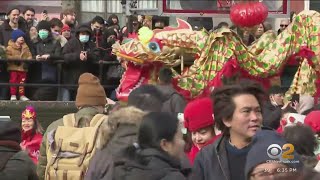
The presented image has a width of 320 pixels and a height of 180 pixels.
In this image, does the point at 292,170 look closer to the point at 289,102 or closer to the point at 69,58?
the point at 289,102

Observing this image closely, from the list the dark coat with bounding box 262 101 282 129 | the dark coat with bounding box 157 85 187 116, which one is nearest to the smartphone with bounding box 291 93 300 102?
the dark coat with bounding box 157 85 187 116

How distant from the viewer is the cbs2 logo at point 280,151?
476 cm

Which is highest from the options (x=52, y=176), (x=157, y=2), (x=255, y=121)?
(x=157, y=2)

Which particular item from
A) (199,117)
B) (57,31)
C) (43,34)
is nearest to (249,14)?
(43,34)

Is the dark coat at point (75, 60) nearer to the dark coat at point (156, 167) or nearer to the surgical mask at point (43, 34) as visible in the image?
the surgical mask at point (43, 34)

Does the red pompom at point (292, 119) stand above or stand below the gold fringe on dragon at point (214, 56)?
below

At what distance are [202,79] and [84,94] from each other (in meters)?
3.32

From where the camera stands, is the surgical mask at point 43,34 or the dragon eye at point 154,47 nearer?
the dragon eye at point 154,47

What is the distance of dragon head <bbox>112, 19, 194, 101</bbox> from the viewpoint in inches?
436

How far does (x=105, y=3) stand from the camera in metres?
30.4

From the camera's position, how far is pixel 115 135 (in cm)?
616

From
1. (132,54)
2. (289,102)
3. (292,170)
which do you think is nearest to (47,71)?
(132,54)

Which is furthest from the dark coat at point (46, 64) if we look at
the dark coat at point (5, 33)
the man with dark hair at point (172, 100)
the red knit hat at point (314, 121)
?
the red knit hat at point (314, 121)

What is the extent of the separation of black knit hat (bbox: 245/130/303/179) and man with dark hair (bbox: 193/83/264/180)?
71 centimetres
